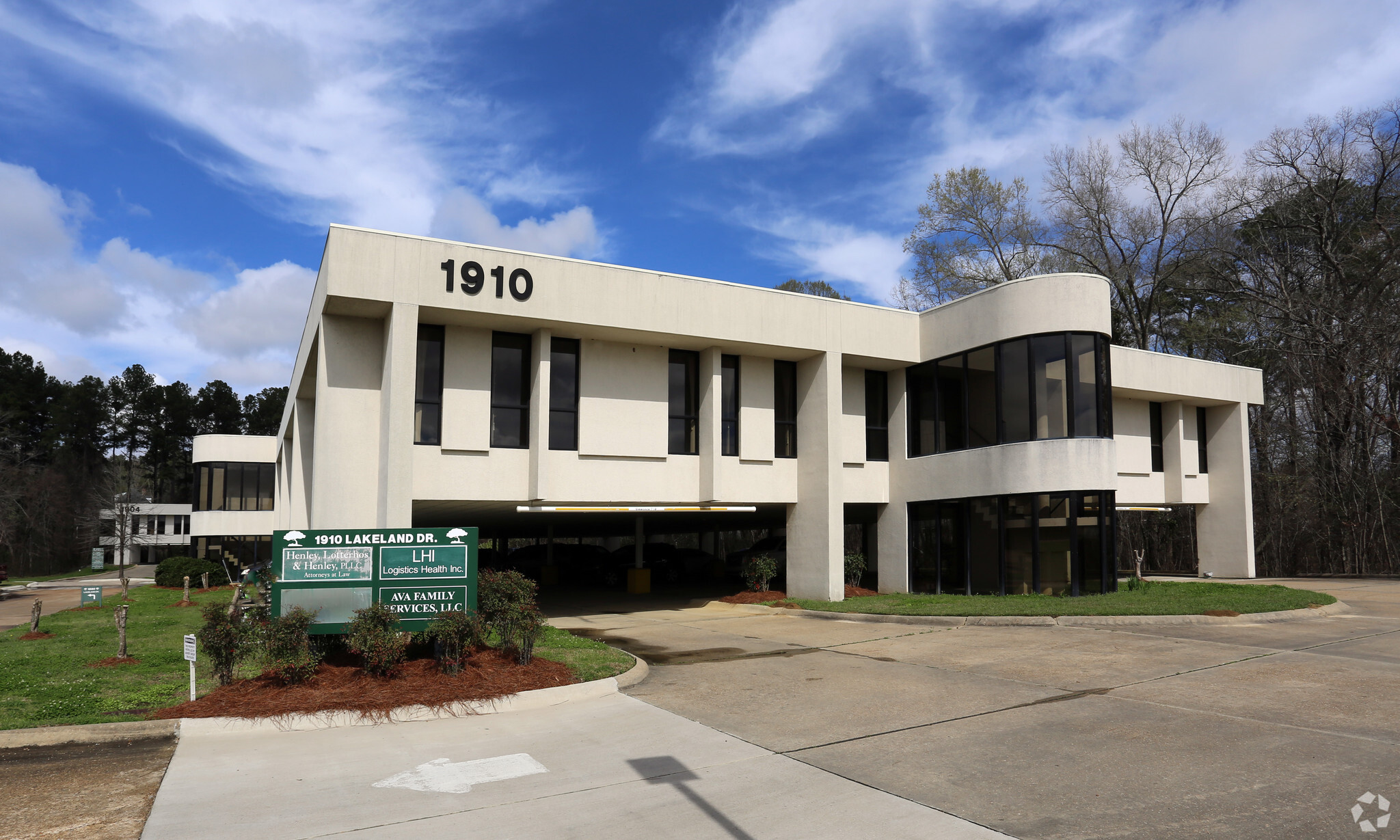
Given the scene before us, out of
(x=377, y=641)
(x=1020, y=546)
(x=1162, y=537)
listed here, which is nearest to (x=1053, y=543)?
(x=1020, y=546)

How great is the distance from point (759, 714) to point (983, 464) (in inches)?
512

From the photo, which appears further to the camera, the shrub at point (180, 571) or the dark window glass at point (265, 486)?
the dark window glass at point (265, 486)

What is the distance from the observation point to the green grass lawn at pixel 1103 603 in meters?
16.1

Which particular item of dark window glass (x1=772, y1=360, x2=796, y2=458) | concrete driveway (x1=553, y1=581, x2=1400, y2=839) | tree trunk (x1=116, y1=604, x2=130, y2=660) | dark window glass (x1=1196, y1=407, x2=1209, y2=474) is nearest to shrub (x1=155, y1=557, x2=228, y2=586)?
tree trunk (x1=116, y1=604, x2=130, y2=660)

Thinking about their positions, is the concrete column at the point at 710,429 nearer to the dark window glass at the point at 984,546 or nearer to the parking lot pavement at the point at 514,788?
the dark window glass at the point at 984,546

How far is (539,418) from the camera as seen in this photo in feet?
58.9

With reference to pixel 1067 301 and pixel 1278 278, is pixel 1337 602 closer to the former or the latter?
pixel 1067 301

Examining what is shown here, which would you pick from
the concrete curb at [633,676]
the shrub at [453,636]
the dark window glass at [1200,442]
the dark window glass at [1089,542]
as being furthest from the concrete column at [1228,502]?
the shrub at [453,636]

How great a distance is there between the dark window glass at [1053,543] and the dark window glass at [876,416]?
5011 mm

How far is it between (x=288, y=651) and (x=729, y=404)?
1303 centimetres

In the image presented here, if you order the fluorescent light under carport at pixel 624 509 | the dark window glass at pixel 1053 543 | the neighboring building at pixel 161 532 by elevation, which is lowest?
the neighboring building at pixel 161 532

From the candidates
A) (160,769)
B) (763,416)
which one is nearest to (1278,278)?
(763,416)

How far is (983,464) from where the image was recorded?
66.5ft

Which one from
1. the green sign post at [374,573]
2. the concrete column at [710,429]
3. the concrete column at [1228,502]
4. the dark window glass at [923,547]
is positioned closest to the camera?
the green sign post at [374,573]
